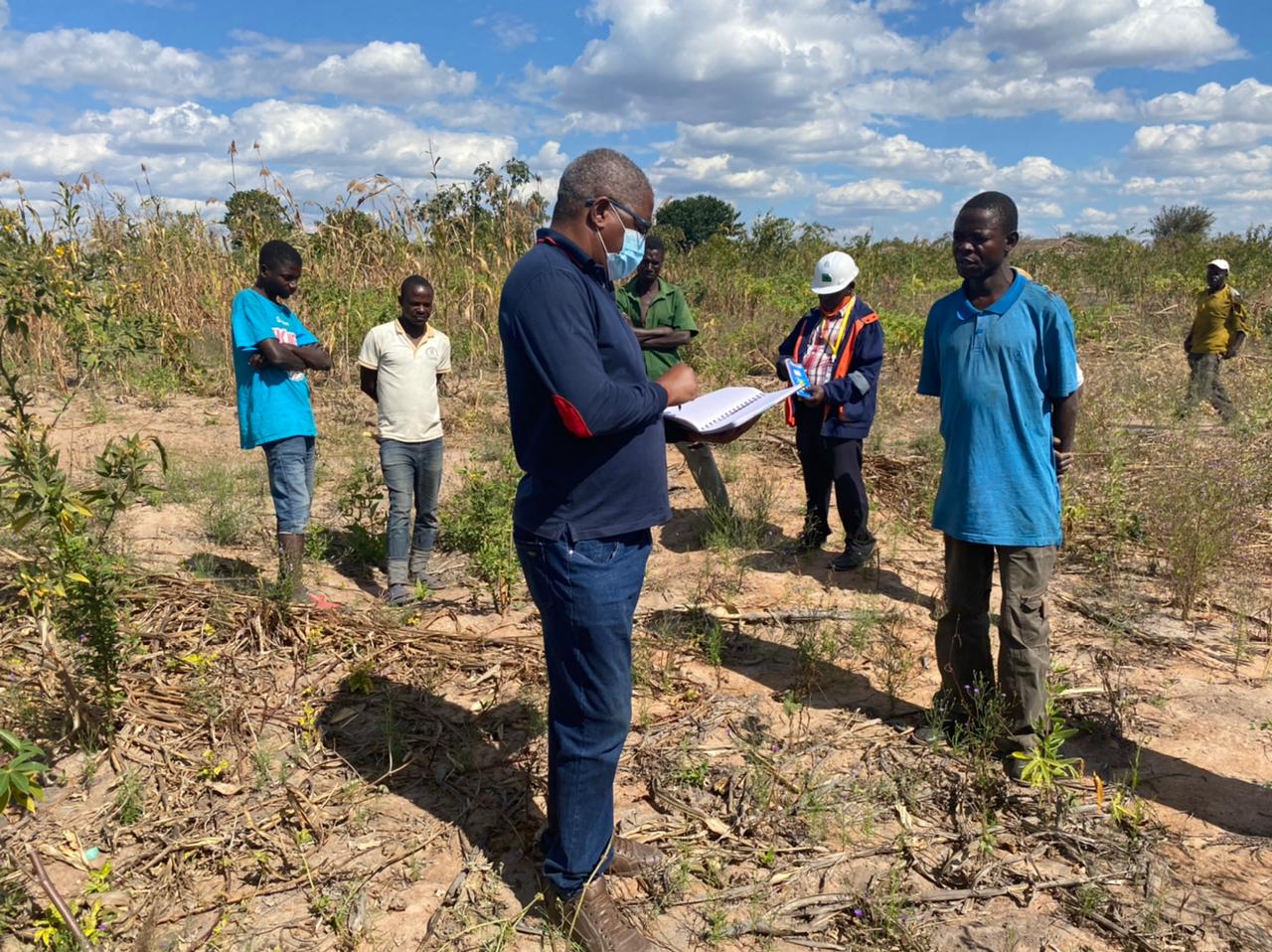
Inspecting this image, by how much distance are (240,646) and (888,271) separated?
43.4 feet

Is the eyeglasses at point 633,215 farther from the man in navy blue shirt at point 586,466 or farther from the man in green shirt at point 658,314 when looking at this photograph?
the man in green shirt at point 658,314

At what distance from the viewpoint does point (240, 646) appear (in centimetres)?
396

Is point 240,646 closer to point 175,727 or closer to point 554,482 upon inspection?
point 175,727

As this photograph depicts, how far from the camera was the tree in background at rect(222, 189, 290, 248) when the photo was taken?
381 inches

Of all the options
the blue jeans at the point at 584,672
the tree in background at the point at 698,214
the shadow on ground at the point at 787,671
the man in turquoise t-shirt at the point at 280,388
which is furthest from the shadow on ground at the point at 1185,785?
the tree in background at the point at 698,214

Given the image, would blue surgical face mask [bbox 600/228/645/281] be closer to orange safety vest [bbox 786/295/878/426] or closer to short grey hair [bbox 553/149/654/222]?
short grey hair [bbox 553/149/654/222]

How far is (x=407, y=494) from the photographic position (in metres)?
4.89

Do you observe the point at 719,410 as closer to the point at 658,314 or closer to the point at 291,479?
the point at 291,479

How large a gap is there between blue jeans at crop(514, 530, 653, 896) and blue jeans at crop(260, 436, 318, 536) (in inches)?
100

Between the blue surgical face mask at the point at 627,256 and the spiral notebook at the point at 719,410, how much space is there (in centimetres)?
39

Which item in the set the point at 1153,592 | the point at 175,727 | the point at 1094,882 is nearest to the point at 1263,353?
the point at 1153,592

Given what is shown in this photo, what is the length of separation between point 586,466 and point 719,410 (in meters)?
0.55

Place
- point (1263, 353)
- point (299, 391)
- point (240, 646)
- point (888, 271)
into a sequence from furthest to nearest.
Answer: point (888, 271) → point (1263, 353) → point (299, 391) → point (240, 646)

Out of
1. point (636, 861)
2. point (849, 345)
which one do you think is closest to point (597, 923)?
point (636, 861)
